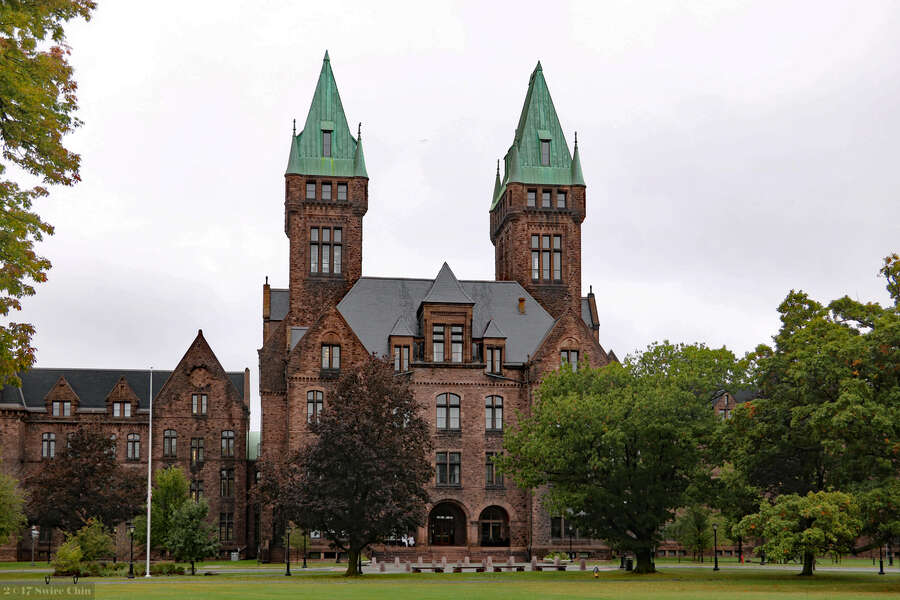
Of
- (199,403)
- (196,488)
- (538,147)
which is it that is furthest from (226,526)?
(538,147)

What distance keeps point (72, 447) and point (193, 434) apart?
11.2m

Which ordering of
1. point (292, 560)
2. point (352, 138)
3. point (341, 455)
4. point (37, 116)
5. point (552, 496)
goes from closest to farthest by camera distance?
point (37, 116)
point (341, 455)
point (552, 496)
point (292, 560)
point (352, 138)

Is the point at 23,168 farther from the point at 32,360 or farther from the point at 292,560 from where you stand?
the point at 292,560

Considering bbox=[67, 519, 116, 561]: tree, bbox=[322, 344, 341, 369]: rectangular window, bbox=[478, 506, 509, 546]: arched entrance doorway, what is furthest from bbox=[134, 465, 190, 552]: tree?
bbox=[478, 506, 509, 546]: arched entrance doorway

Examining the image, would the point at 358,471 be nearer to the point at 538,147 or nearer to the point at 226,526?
the point at 226,526

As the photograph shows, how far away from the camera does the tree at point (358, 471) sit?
50812 mm

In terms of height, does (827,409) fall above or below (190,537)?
above

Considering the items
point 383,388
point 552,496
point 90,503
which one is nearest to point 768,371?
point 552,496

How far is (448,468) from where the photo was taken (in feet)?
243

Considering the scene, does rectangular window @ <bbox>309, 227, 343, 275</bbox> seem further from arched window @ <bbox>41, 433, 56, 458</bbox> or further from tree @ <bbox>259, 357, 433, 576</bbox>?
tree @ <bbox>259, 357, 433, 576</bbox>

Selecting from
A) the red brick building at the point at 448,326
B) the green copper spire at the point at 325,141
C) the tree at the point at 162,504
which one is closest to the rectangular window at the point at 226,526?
the tree at the point at 162,504

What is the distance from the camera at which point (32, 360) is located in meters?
25.2

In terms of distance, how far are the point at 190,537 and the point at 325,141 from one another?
34692 mm

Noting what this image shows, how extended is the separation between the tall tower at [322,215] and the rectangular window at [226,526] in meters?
17.5
